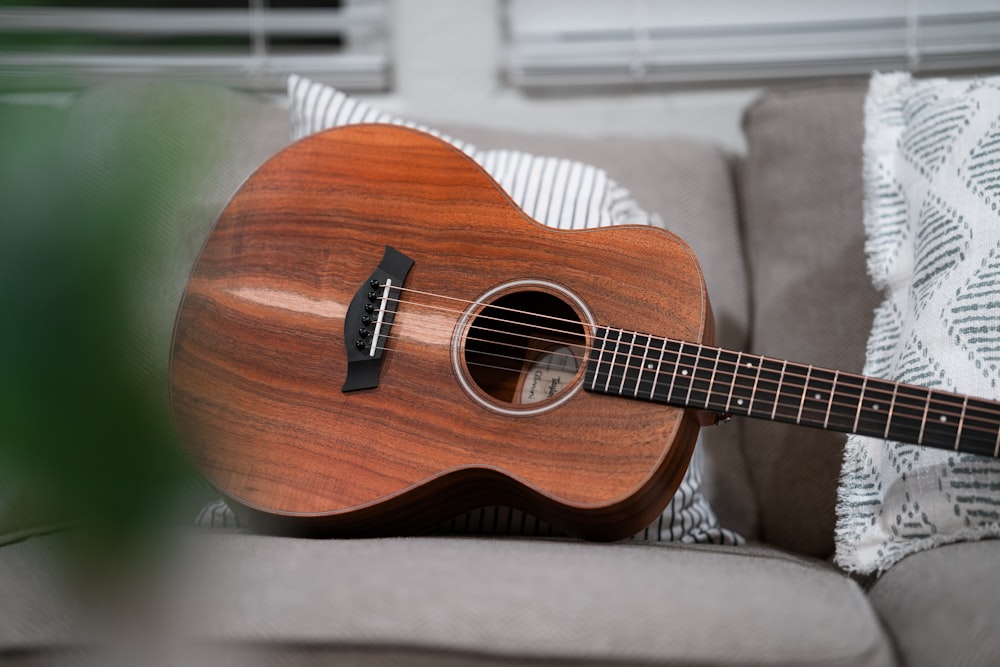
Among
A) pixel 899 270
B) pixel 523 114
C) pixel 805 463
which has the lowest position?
pixel 805 463

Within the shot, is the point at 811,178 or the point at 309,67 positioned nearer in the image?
the point at 811,178

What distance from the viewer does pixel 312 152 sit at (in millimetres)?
938

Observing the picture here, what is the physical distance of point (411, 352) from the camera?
83 cm

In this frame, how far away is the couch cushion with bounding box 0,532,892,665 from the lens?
23.4 inches

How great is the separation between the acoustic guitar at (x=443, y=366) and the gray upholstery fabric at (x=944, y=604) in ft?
0.37

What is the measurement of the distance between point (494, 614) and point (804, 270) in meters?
0.78

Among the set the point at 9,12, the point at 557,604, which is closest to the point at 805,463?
the point at 557,604

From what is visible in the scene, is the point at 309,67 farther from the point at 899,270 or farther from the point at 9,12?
the point at 9,12

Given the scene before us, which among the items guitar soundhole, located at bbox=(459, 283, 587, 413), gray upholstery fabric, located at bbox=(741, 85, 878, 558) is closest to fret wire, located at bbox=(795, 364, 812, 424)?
guitar soundhole, located at bbox=(459, 283, 587, 413)

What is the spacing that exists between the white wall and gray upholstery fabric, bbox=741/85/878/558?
0.20 metres

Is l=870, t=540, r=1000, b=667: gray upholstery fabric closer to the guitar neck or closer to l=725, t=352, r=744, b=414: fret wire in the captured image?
the guitar neck

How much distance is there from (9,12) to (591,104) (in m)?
1.29

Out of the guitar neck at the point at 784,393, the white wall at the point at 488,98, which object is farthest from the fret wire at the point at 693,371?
the white wall at the point at 488,98

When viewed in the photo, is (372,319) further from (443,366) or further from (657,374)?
(657,374)
